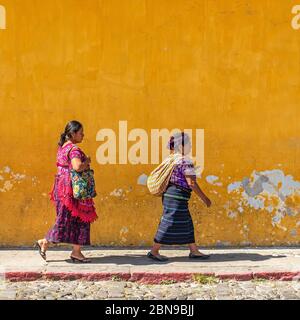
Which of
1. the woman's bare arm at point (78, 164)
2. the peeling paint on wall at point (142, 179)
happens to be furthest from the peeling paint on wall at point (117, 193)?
the woman's bare arm at point (78, 164)

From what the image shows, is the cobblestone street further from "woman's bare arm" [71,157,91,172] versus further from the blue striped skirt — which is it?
"woman's bare arm" [71,157,91,172]

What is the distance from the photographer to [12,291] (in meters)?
6.81

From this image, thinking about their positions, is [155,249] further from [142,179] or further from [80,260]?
[142,179]

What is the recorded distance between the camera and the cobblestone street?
665 centimetres

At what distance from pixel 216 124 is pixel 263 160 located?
0.71m

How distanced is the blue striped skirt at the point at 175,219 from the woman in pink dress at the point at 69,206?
778 mm

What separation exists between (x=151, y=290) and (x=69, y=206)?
51.3 inches

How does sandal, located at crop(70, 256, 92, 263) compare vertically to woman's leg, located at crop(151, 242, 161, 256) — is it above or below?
below

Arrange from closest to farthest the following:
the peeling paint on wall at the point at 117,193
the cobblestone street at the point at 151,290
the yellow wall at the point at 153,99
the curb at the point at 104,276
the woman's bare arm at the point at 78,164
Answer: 1. the cobblestone street at the point at 151,290
2. the curb at the point at 104,276
3. the woman's bare arm at the point at 78,164
4. the yellow wall at the point at 153,99
5. the peeling paint on wall at the point at 117,193

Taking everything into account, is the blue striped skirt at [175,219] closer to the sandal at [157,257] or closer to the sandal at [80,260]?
the sandal at [157,257]

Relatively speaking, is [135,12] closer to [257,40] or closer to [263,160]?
[257,40]

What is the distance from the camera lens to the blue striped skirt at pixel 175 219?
25.4 ft

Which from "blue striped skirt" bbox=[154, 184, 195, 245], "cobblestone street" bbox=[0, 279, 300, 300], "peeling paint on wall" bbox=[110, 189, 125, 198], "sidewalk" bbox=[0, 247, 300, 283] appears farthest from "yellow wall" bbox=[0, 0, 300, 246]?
"cobblestone street" bbox=[0, 279, 300, 300]
